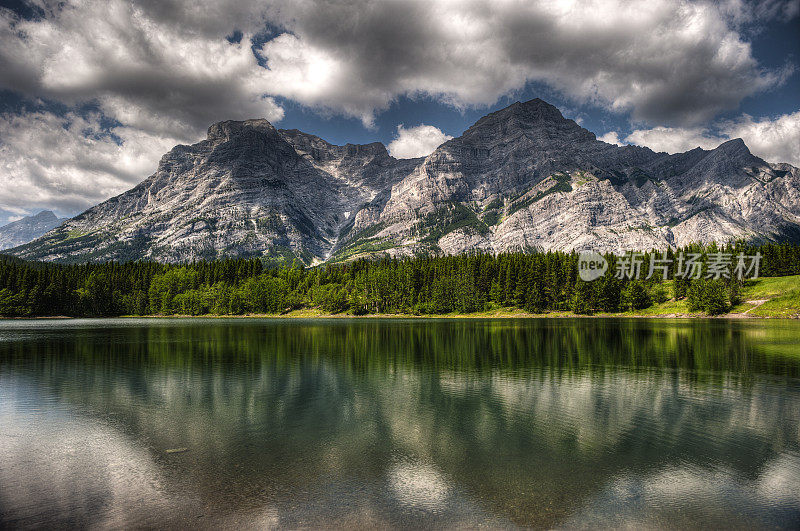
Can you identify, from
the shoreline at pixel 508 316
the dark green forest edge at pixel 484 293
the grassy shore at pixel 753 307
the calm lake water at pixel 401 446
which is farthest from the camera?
the dark green forest edge at pixel 484 293

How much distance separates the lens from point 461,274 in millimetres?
189625

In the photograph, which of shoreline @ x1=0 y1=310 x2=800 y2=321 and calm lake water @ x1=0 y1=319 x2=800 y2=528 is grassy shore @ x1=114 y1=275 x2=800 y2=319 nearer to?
shoreline @ x1=0 y1=310 x2=800 y2=321

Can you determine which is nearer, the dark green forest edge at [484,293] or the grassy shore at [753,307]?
the grassy shore at [753,307]

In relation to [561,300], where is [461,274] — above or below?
above

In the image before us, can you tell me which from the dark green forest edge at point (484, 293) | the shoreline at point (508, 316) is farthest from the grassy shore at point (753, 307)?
the dark green forest edge at point (484, 293)

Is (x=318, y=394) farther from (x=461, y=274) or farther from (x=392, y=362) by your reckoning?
(x=461, y=274)

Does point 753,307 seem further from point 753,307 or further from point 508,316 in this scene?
point 508,316

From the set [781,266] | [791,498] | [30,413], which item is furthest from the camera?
[781,266]

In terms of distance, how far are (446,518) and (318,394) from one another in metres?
18.7

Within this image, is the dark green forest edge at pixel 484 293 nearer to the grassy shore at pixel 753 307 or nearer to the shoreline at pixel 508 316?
the grassy shore at pixel 753 307

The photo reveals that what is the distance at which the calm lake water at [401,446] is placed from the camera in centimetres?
1255

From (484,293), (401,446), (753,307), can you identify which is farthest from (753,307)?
(401,446)

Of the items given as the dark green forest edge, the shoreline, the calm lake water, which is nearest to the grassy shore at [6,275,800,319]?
the shoreline

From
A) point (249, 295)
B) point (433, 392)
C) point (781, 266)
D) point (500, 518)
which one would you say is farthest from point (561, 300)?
point (500, 518)
